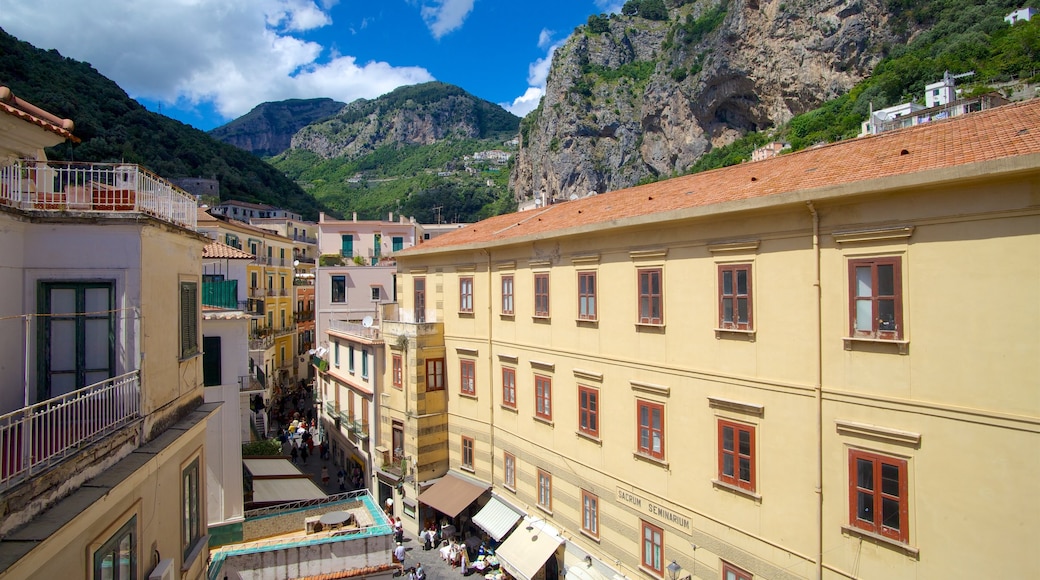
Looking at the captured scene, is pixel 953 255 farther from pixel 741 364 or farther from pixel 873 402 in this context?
pixel 741 364

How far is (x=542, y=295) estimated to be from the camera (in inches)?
704

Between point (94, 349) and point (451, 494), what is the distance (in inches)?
605

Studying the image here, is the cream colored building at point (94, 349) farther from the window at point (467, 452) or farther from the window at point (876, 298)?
the window at point (467, 452)

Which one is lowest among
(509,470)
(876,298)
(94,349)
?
(509,470)

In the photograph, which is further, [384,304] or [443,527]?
[384,304]

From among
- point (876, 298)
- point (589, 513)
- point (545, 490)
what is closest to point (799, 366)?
point (876, 298)

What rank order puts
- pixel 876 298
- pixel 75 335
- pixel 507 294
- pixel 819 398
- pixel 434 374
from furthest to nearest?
pixel 434 374, pixel 507 294, pixel 819 398, pixel 876 298, pixel 75 335

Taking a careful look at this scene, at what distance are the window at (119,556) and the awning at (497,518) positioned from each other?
1282 cm

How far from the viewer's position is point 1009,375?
8328mm

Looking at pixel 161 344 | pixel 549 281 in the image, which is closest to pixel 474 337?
pixel 549 281

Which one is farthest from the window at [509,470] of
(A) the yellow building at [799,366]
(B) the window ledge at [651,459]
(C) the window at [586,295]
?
(C) the window at [586,295]

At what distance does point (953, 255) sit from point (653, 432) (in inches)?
293

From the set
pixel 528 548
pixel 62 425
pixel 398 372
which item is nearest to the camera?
pixel 62 425

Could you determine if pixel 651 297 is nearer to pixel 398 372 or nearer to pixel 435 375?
pixel 435 375
